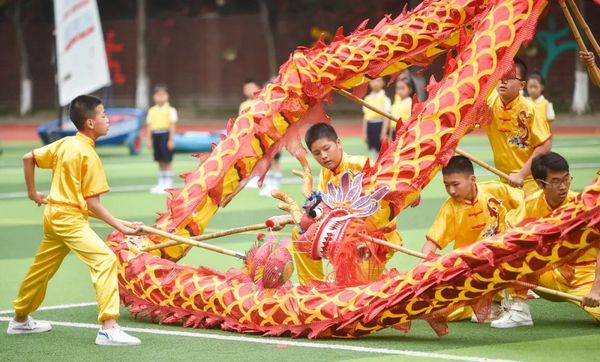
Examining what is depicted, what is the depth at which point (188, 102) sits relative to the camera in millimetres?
42625

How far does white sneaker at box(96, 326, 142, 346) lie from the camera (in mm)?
7641

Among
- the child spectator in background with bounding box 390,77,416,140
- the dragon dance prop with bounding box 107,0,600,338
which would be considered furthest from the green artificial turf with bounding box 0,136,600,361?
the child spectator in background with bounding box 390,77,416,140

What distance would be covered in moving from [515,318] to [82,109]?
3.14m

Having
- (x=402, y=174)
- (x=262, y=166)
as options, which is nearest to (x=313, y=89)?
(x=262, y=166)

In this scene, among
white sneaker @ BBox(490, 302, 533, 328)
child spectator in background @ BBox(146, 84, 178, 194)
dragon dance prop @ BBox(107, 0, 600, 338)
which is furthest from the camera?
child spectator in background @ BBox(146, 84, 178, 194)

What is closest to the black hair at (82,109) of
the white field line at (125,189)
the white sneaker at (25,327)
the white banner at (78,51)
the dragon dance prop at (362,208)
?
the dragon dance prop at (362,208)

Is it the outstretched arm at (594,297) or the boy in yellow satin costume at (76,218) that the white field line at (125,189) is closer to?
the boy in yellow satin costume at (76,218)

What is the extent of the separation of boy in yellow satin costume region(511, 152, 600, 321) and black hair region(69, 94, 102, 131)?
9.44ft

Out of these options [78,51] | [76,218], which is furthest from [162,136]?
[76,218]

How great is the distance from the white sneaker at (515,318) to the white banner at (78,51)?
15.6m

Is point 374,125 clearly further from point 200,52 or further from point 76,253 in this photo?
point 200,52

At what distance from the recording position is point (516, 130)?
10.3 m

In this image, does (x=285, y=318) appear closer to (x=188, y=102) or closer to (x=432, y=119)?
(x=432, y=119)

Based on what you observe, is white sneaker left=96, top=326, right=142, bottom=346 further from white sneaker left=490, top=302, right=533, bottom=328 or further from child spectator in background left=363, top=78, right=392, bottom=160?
child spectator in background left=363, top=78, right=392, bottom=160
